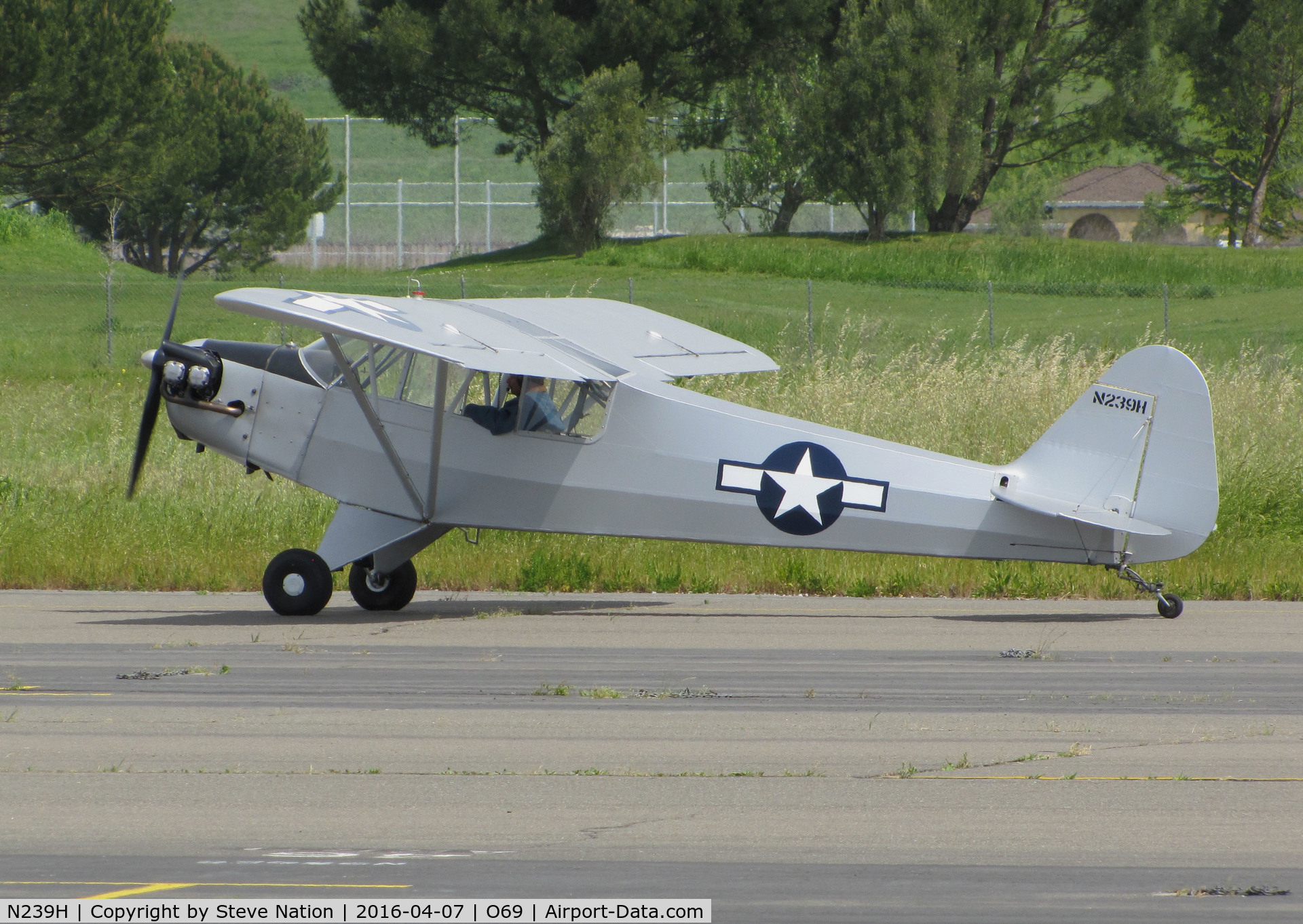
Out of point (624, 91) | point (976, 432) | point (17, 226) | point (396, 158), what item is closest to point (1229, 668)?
point (976, 432)

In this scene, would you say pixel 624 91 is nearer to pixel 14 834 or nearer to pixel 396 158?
pixel 14 834

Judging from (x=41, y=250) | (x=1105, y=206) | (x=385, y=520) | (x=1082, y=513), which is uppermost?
(x=1105, y=206)

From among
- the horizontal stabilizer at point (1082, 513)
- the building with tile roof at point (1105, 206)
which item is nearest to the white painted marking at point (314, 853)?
the horizontal stabilizer at point (1082, 513)

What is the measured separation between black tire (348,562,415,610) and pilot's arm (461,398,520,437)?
1312 mm

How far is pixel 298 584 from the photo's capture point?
10.2 metres

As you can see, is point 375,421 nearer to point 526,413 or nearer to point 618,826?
point 526,413

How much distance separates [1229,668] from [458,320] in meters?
5.44

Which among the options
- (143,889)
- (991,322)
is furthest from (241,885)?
(991,322)

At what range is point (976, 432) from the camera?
15422 mm

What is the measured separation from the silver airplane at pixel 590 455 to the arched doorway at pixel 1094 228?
83.8 metres

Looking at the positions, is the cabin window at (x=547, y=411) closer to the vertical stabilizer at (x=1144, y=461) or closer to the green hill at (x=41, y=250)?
the vertical stabilizer at (x=1144, y=461)

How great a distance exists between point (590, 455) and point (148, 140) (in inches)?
1499

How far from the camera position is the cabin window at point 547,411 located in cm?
1016
